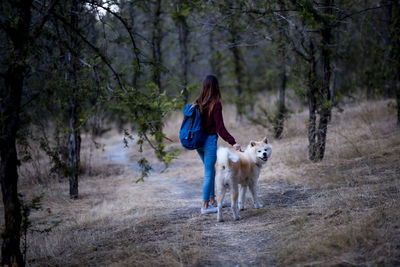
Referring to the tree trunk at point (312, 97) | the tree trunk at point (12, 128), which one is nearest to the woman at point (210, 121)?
the tree trunk at point (12, 128)

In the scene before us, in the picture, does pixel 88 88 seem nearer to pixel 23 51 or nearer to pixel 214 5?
pixel 23 51

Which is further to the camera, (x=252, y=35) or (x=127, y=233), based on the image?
(x=252, y=35)

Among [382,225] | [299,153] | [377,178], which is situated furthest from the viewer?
[299,153]

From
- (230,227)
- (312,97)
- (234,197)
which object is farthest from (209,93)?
Result: (312,97)

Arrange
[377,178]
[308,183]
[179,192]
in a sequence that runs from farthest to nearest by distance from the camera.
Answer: [179,192], [308,183], [377,178]

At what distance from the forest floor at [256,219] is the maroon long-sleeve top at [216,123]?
4.30 feet

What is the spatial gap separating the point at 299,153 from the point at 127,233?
5801mm

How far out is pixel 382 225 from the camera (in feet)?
11.3

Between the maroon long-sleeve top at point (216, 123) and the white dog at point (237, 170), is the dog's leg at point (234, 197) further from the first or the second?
the maroon long-sleeve top at point (216, 123)

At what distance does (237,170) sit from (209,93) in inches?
51.6

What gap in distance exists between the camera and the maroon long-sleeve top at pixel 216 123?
5020 mm

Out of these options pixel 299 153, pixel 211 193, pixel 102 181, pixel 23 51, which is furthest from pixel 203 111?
pixel 102 181

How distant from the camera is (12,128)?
10.4 feet

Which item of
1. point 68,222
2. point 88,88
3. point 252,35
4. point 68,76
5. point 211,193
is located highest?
point 252,35
